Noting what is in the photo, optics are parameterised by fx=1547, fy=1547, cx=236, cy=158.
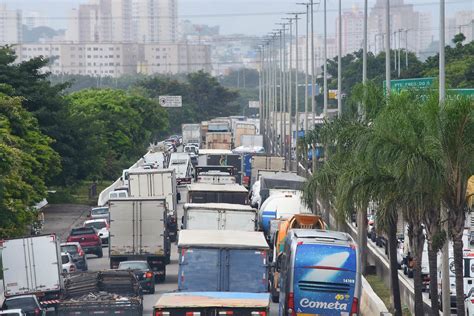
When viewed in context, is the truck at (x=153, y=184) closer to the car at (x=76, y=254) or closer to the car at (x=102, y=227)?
the car at (x=102, y=227)

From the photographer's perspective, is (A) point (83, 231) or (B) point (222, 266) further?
(A) point (83, 231)

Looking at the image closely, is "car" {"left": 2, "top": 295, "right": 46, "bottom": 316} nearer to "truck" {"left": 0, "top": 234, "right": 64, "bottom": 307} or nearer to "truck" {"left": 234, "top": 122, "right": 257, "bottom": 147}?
"truck" {"left": 0, "top": 234, "right": 64, "bottom": 307}

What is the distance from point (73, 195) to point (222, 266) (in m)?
53.9

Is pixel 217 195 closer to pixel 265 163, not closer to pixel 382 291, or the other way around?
pixel 382 291

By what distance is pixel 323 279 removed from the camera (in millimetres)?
30891

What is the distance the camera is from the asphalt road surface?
135 ft

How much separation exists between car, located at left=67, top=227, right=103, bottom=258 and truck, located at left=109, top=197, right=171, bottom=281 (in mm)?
7607

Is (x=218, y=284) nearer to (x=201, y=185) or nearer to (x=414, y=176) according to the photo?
(x=414, y=176)

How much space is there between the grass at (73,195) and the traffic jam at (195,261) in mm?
18486

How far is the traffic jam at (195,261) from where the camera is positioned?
101 feet

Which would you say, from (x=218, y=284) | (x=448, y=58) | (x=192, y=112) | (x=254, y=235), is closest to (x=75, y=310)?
(x=218, y=284)

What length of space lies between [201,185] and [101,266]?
30.1 feet

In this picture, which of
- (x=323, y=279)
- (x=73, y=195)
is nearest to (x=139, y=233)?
(x=323, y=279)

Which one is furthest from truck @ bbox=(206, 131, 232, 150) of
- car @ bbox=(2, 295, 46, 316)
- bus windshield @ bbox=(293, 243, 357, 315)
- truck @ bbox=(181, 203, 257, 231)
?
bus windshield @ bbox=(293, 243, 357, 315)
